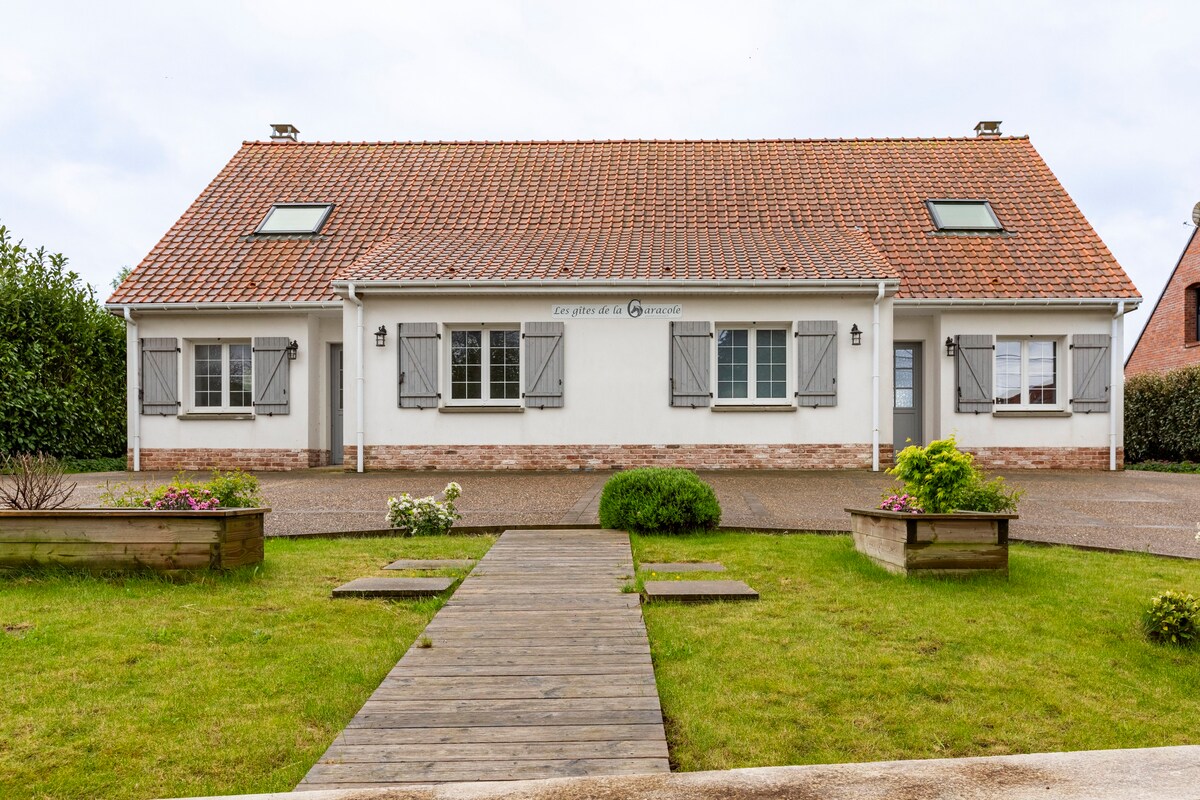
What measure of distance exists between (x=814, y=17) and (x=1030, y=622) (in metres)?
11.7

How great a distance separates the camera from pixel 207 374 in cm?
1388

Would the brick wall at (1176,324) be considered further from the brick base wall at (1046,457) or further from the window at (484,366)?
the window at (484,366)

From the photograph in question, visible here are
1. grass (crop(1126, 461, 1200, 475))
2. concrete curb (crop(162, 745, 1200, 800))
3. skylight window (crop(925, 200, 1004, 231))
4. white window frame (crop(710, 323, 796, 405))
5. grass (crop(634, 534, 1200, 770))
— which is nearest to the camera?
concrete curb (crop(162, 745, 1200, 800))

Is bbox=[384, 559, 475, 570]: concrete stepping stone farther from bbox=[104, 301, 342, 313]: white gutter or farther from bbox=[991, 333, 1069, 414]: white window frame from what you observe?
bbox=[991, 333, 1069, 414]: white window frame

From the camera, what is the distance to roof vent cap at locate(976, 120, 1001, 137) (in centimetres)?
1733

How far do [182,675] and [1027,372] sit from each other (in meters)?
13.8

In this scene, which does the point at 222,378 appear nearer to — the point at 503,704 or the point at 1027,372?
the point at 503,704

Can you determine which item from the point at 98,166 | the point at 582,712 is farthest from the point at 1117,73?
the point at 98,166

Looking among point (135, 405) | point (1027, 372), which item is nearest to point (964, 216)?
point (1027, 372)

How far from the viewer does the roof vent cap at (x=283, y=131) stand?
59.2 feet

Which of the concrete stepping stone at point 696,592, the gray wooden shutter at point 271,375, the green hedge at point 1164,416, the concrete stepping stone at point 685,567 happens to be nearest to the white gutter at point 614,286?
the gray wooden shutter at point 271,375

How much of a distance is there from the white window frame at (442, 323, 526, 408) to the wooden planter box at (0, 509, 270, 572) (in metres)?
8.04

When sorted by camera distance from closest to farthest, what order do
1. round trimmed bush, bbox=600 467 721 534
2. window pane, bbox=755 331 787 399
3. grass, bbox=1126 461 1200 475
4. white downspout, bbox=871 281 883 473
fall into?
round trimmed bush, bbox=600 467 721 534, white downspout, bbox=871 281 883 473, window pane, bbox=755 331 787 399, grass, bbox=1126 461 1200 475

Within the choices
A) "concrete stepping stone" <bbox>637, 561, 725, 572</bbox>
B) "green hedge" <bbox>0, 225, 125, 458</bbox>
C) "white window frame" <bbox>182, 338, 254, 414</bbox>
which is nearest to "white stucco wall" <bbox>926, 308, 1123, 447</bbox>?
"concrete stepping stone" <bbox>637, 561, 725, 572</bbox>
